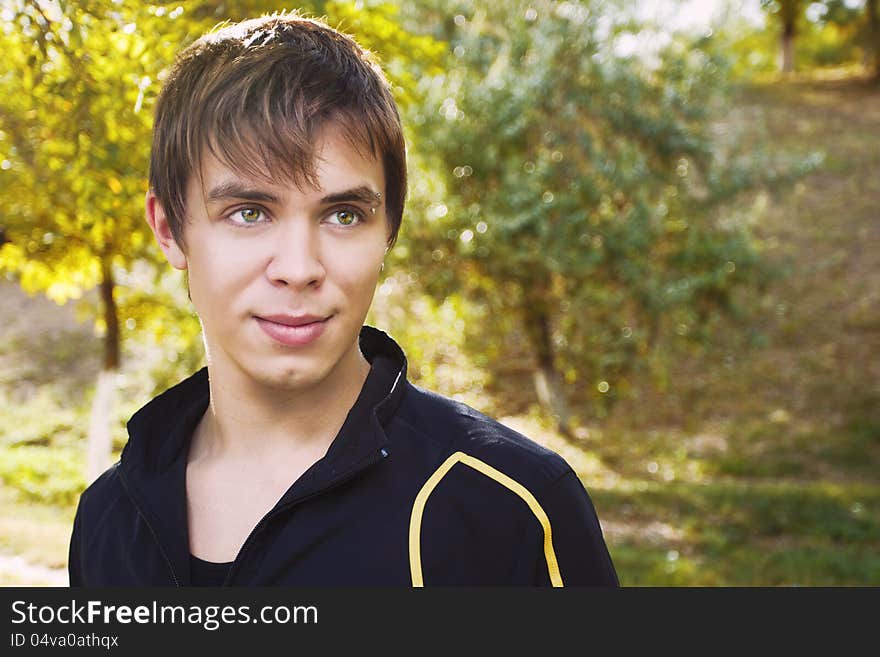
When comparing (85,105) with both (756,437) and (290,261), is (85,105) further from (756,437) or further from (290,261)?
(756,437)

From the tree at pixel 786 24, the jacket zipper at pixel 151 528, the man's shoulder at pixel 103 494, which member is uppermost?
the tree at pixel 786 24

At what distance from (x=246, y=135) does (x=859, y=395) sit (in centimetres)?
1702

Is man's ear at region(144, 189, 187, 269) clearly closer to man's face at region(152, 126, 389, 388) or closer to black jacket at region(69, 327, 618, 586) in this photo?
man's face at region(152, 126, 389, 388)

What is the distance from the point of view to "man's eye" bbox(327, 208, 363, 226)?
5.61 ft

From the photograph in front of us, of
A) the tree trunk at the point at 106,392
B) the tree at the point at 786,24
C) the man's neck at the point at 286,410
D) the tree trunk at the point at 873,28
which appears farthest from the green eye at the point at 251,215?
the tree trunk at the point at 873,28

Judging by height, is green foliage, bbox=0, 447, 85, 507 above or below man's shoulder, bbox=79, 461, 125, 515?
above

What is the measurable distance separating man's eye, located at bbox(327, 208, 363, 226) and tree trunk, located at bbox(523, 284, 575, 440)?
12.6m

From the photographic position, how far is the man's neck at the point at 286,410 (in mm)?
1883

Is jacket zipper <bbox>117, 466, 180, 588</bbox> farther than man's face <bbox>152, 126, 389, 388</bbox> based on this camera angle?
Yes

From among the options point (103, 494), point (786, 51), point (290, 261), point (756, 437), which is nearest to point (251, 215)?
point (290, 261)

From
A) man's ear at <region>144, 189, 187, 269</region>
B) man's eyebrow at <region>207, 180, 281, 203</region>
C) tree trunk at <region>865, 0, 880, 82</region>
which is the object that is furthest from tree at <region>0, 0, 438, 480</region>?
tree trunk at <region>865, 0, 880, 82</region>

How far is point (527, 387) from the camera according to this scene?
58.5 feet

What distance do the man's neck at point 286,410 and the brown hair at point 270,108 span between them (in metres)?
0.31

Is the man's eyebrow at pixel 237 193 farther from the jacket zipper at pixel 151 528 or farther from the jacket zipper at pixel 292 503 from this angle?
the jacket zipper at pixel 151 528
